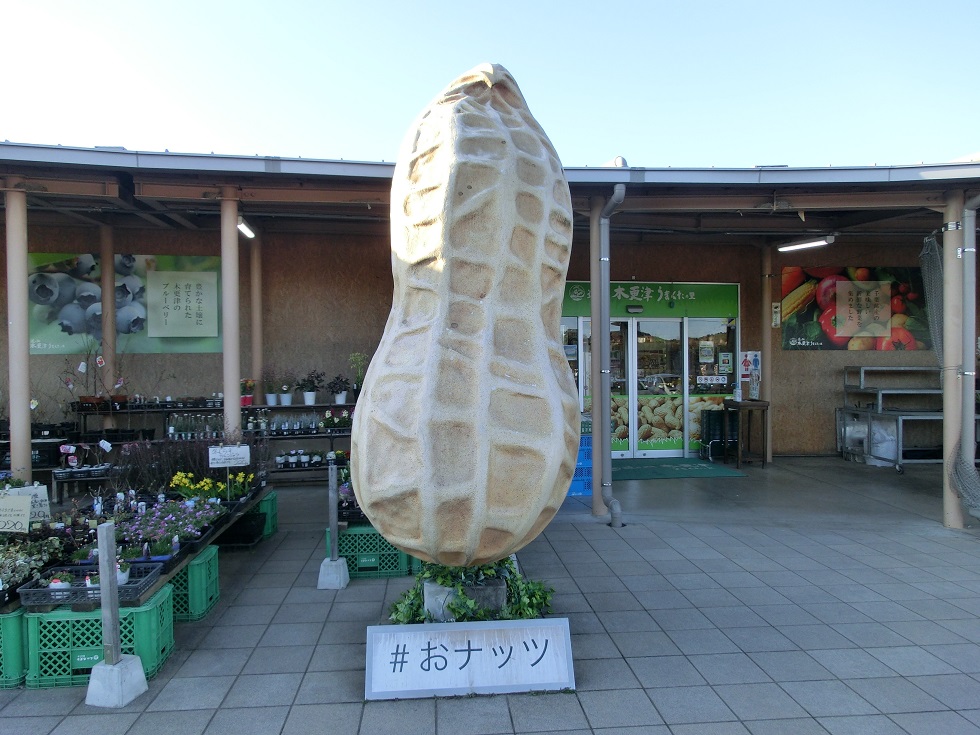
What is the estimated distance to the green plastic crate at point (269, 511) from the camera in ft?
20.8

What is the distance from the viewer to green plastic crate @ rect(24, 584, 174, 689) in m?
3.46

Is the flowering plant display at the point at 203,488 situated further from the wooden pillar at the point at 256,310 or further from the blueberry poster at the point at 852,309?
the blueberry poster at the point at 852,309

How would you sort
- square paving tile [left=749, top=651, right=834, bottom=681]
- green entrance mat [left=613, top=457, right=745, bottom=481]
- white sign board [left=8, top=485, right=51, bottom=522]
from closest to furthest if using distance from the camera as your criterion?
square paving tile [left=749, top=651, right=834, bottom=681] → white sign board [left=8, top=485, right=51, bottom=522] → green entrance mat [left=613, top=457, right=745, bottom=481]

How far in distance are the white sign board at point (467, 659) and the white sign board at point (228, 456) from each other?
2706 millimetres

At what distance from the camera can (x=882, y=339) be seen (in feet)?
35.6

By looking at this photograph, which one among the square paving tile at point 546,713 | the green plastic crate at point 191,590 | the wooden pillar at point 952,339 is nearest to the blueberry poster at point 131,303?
the green plastic crate at point 191,590

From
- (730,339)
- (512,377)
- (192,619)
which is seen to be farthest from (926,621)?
(730,339)

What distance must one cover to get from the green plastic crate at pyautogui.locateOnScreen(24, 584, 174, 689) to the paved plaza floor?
Result: 0.09 metres

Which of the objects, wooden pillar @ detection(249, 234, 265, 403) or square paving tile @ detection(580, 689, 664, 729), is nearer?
square paving tile @ detection(580, 689, 664, 729)

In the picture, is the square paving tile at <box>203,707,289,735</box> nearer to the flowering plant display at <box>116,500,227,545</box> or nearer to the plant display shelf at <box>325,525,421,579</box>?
the flowering plant display at <box>116,500,227,545</box>

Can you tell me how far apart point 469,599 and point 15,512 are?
290cm

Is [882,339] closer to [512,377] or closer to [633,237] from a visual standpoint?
[633,237]

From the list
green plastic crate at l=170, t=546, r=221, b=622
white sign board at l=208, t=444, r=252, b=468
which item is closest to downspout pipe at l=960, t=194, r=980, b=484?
white sign board at l=208, t=444, r=252, b=468

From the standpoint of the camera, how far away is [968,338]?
6.59 meters
